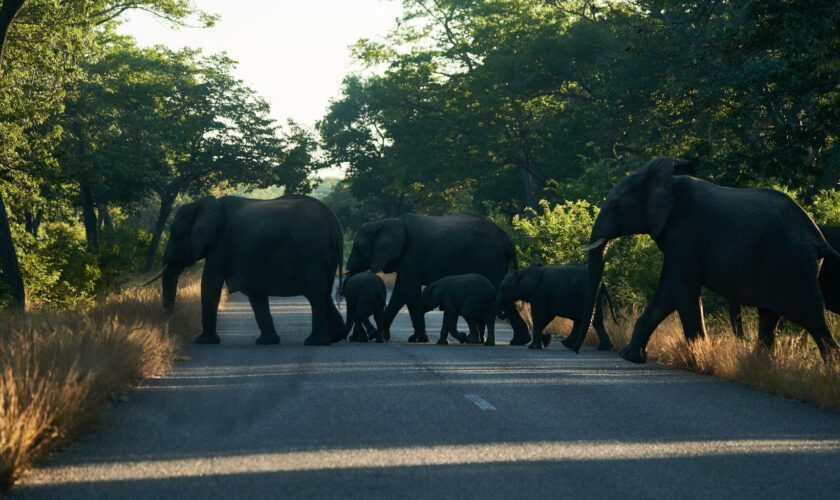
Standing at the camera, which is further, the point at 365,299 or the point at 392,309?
the point at 392,309

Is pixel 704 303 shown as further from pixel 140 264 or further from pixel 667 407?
pixel 140 264

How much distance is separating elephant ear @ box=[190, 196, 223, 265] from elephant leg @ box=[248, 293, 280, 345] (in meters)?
1.18

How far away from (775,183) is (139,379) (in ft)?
48.3

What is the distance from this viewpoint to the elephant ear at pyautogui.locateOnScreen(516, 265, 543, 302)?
18266 mm

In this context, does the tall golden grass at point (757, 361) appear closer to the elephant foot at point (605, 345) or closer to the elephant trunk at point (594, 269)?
the elephant foot at point (605, 345)

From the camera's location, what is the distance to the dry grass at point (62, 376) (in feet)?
24.7

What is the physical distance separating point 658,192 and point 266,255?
7.31 m

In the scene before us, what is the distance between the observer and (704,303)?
21250 mm

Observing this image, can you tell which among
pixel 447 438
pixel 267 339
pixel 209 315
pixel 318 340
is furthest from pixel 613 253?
pixel 447 438

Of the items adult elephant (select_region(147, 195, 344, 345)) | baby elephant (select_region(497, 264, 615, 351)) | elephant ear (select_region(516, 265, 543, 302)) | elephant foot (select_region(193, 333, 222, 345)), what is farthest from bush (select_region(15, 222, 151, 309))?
baby elephant (select_region(497, 264, 615, 351))

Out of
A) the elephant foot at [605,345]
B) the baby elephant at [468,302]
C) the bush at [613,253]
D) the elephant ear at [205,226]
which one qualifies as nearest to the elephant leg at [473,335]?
the baby elephant at [468,302]

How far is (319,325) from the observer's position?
62.3 ft

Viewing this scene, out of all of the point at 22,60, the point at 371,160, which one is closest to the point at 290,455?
the point at 22,60

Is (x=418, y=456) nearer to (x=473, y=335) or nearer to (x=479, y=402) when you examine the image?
(x=479, y=402)
